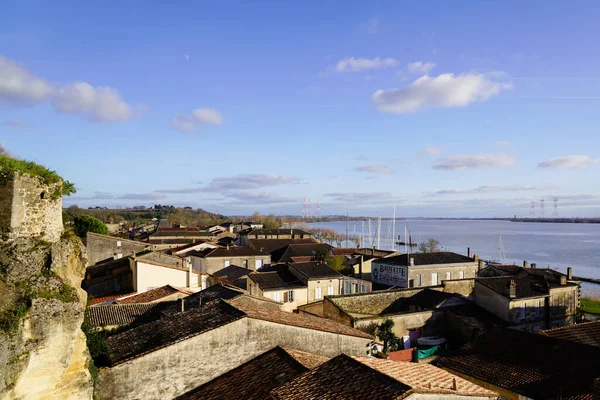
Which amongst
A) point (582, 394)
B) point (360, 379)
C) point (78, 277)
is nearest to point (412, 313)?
point (582, 394)

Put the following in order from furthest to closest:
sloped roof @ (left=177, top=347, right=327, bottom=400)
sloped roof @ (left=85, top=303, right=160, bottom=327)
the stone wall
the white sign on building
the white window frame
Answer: the white sign on building
the white window frame
sloped roof @ (left=85, top=303, right=160, bottom=327)
sloped roof @ (left=177, top=347, right=327, bottom=400)
the stone wall

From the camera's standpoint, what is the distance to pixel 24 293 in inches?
324

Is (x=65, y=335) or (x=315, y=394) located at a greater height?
(x=65, y=335)

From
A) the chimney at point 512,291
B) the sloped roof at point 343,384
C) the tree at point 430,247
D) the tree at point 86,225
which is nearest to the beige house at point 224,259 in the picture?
the tree at point 86,225

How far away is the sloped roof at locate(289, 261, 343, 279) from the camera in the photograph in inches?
1382

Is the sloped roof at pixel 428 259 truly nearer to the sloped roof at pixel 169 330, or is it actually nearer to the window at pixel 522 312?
the window at pixel 522 312

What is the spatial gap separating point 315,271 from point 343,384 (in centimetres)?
2634

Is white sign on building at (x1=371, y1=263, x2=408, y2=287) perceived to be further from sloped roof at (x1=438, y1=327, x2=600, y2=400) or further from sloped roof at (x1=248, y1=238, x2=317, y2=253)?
sloped roof at (x1=438, y1=327, x2=600, y2=400)

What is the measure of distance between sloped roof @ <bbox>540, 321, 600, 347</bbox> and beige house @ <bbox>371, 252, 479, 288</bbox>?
1932 centimetres

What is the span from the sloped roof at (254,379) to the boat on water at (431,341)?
15678 millimetres

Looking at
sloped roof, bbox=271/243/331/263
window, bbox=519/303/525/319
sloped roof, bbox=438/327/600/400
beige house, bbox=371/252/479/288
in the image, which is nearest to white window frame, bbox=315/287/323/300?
beige house, bbox=371/252/479/288

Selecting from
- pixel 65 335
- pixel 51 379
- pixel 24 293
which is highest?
pixel 24 293

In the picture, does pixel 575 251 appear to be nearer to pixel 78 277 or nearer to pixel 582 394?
pixel 582 394

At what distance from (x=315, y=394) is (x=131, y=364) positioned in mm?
4970
